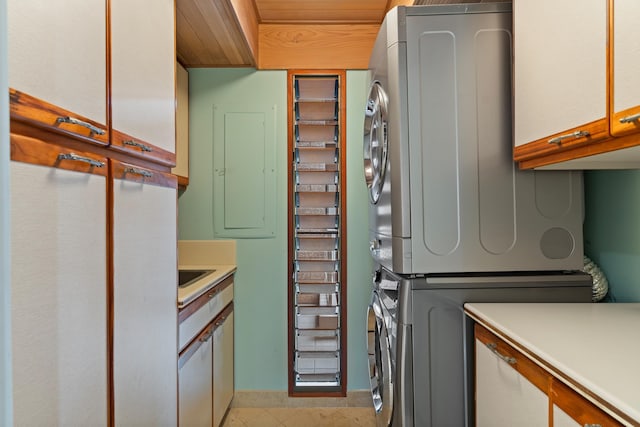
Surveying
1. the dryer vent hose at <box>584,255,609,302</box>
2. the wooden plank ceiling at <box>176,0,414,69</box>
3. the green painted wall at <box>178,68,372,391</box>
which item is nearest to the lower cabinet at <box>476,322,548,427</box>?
the dryer vent hose at <box>584,255,609,302</box>

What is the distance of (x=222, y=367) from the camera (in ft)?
7.60

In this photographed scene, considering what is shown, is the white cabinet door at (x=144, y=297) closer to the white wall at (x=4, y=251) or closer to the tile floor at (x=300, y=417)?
the white wall at (x=4, y=251)

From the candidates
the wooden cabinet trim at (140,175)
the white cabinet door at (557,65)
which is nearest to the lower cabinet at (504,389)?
the white cabinet door at (557,65)

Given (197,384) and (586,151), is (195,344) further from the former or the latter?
(586,151)

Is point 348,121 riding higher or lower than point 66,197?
higher

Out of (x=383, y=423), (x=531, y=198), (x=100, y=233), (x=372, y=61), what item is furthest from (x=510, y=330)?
(x=372, y=61)

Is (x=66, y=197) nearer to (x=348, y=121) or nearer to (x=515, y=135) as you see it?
(x=515, y=135)

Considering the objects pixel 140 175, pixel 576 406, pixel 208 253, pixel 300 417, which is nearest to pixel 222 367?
pixel 300 417

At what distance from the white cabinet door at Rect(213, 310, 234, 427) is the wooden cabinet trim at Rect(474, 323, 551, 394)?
4.51ft

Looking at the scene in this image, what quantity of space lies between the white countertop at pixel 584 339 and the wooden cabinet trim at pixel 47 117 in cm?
115

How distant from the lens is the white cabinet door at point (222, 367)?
7.06 ft

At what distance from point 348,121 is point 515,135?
51.7 inches

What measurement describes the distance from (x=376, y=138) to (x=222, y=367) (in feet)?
5.07

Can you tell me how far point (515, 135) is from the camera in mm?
1497
